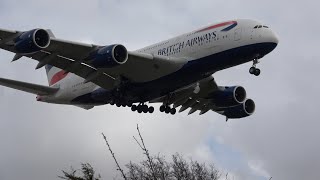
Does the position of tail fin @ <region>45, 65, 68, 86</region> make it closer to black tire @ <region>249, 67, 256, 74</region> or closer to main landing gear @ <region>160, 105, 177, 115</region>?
main landing gear @ <region>160, 105, 177, 115</region>

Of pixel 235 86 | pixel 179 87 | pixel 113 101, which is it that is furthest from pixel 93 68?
pixel 235 86

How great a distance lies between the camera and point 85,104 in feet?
141

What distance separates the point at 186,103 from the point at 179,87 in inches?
284

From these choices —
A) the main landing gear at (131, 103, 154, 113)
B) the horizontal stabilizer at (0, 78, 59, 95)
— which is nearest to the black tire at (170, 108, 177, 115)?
the main landing gear at (131, 103, 154, 113)

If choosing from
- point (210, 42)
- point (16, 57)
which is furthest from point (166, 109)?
point (16, 57)

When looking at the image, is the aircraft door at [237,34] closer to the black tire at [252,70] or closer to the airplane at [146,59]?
the airplane at [146,59]

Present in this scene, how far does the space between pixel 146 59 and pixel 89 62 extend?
3.73 metres

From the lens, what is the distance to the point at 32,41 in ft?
105

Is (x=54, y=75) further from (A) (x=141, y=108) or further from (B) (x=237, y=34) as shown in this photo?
(B) (x=237, y=34)

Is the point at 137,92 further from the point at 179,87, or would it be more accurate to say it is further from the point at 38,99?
the point at 38,99

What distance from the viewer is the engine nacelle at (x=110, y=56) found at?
1340 inches

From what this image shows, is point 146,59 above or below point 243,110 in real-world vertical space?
below

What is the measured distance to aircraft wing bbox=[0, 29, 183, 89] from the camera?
3425cm

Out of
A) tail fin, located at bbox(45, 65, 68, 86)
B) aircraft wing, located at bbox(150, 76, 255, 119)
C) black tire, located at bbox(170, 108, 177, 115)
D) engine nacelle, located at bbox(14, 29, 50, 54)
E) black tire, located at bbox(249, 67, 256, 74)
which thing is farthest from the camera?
tail fin, located at bbox(45, 65, 68, 86)
